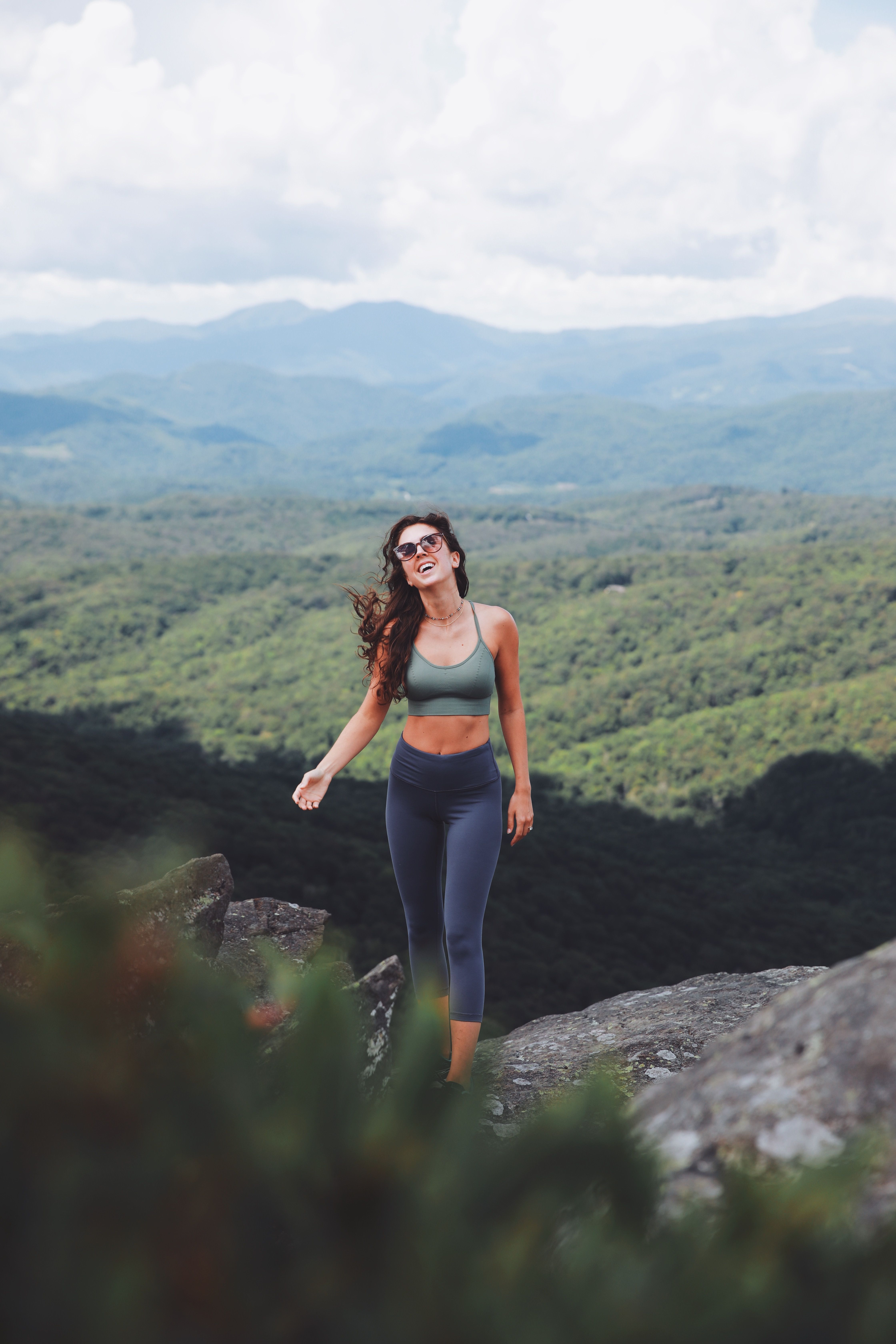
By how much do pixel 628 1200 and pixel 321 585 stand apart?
107744mm

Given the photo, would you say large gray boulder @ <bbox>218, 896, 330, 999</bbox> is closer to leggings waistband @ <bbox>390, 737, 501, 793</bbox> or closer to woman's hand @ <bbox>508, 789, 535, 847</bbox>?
leggings waistband @ <bbox>390, 737, 501, 793</bbox>

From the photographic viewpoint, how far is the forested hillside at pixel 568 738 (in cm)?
1967

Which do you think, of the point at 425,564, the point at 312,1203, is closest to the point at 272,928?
the point at 425,564

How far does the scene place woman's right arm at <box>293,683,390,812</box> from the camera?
3748mm

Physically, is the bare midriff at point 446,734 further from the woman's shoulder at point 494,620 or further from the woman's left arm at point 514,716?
the woman's shoulder at point 494,620

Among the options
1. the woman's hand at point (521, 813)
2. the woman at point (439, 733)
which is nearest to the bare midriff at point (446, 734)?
the woman at point (439, 733)

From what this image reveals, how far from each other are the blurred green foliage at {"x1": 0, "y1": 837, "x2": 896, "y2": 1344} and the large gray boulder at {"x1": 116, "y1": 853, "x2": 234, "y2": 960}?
0.63m

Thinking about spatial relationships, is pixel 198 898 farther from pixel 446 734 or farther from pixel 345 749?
pixel 446 734

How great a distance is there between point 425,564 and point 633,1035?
2.71 meters

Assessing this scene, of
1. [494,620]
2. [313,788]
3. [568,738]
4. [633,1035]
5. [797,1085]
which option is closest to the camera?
[797,1085]

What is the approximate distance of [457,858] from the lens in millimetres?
3859

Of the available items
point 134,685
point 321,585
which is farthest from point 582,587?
point 134,685

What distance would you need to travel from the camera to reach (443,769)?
3891mm

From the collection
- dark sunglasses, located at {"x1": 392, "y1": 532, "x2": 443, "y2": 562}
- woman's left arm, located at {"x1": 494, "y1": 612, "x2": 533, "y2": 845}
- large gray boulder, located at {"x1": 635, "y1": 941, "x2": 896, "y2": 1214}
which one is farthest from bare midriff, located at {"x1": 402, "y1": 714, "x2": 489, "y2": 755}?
large gray boulder, located at {"x1": 635, "y1": 941, "x2": 896, "y2": 1214}
